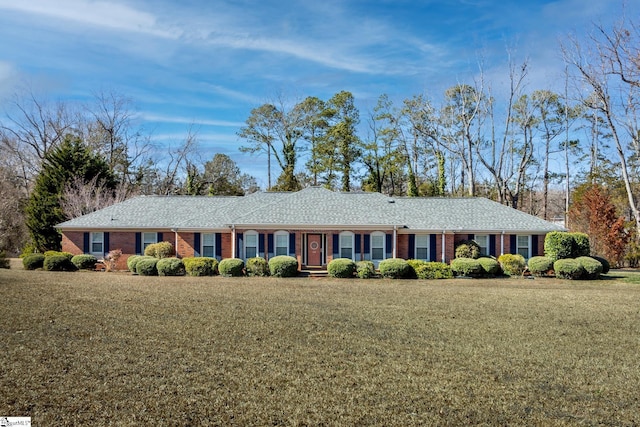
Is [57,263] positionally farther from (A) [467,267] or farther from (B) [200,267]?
(A) [467,267]

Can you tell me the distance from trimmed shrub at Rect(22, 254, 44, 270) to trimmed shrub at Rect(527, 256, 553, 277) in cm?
2478

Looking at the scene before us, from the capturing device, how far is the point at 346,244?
87.2 feet

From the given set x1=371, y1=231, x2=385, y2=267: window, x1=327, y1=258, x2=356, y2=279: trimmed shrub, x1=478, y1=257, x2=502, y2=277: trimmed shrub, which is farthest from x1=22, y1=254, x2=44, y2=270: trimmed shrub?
x1=478, y1=257, x2=502, y2=277: trimmed shrub

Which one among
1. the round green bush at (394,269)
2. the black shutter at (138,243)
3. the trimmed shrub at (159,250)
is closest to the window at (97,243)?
the black shutter at (138,243)

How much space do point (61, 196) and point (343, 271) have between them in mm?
21817

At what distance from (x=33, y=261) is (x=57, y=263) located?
150 centimetres

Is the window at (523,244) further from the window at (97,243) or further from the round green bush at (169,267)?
the window at (97,243)

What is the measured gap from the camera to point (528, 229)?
1070 inches

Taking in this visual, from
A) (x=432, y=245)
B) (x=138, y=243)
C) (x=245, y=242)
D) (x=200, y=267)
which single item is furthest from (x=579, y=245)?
(x=138, y=243)

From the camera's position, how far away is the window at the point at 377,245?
87.5 ft

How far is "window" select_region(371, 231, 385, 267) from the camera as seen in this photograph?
2666 cm

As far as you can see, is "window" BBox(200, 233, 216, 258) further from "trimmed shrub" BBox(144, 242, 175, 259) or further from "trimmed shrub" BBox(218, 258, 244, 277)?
"trimmed shrub" BBox(218, 258, 244, 277)

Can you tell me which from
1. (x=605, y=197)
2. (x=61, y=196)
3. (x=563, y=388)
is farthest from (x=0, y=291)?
(x=605, y=197)

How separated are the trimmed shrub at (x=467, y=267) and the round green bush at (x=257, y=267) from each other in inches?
358
